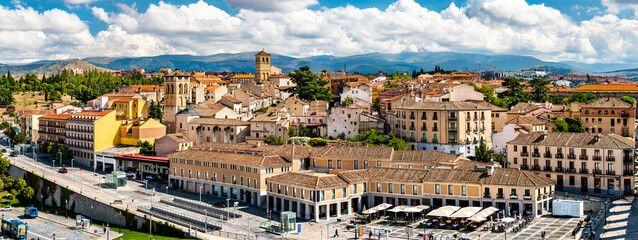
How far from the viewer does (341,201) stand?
222 feet

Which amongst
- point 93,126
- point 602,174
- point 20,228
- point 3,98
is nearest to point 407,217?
point 602,174

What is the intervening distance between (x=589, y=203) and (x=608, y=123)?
129ft

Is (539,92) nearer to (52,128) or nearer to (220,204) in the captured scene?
(220,204)

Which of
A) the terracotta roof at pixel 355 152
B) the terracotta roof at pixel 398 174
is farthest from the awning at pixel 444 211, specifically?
the terracotta roof at pixel 355 152

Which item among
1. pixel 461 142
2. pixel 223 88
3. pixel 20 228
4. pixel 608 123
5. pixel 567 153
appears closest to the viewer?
pixel 20 228

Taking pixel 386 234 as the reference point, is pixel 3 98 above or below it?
above

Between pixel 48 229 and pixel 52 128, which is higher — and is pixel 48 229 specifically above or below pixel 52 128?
below

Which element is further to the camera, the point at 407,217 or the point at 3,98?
the point at 3,98

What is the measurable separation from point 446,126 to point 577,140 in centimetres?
1882

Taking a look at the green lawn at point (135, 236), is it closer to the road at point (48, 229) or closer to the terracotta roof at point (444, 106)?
the road at point (48, 229)

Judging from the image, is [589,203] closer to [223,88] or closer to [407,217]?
[407,217]

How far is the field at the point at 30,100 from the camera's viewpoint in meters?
172

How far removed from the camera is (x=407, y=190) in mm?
68438

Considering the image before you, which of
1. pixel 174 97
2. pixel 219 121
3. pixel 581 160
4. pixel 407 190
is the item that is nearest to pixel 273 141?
pixel 219 121
